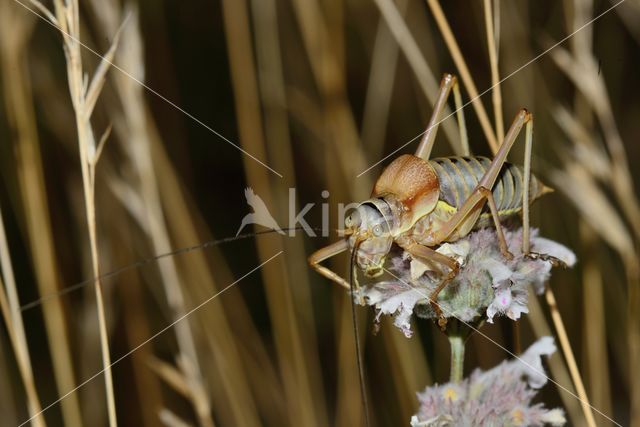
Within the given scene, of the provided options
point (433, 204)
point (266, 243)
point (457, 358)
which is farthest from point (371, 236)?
point (266, 243)

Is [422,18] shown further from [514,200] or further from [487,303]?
[487,303]

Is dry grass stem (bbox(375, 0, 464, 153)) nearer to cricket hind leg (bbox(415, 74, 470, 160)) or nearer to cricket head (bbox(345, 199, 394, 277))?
cricket hind leg (bbox(415, 74, 470, 160))

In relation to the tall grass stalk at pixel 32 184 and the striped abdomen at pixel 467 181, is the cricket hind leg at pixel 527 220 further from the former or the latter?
the tall grass stalk at pixel 32 184

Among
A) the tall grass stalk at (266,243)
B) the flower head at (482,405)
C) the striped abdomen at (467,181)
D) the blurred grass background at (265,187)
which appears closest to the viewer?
the flower head at (482,405)

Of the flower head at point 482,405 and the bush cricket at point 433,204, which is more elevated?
the bush cricket at point 433,204

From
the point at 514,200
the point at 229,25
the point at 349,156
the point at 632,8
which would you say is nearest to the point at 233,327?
the point at 349,156

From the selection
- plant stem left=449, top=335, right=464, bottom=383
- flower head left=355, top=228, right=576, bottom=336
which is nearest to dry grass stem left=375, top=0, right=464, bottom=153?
flower head left=355, top=228, right=576, bottom=336

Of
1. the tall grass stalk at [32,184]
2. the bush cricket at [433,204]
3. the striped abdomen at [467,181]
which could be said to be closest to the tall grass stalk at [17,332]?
the tall grass stalk at [32,184]
